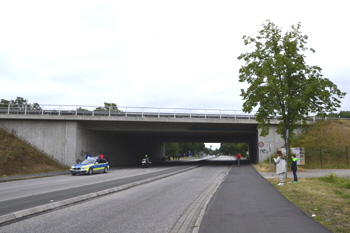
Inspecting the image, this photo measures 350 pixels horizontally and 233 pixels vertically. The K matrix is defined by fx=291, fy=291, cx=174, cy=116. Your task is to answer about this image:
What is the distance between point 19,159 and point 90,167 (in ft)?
27.2

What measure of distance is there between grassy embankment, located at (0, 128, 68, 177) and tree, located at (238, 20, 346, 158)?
67.4ft

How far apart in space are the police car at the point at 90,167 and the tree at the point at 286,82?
14.0m

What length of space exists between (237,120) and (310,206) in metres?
27.9

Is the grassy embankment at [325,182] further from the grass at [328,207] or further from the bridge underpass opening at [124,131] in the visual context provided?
the bridge underpass opening at [124,131]

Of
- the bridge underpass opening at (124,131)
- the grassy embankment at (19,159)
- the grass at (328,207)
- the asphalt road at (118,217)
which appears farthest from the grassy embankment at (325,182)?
the grassy embankment at (19,159)

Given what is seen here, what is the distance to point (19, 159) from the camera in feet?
90.9

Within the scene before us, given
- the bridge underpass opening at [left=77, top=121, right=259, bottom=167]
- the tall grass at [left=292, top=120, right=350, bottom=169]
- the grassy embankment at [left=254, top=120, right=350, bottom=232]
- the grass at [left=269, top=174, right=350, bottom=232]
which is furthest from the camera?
the bridge underpass opening at [left=77, top=121, right=259, bottom=167]

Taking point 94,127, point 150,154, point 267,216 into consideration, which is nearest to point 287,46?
point 267,216

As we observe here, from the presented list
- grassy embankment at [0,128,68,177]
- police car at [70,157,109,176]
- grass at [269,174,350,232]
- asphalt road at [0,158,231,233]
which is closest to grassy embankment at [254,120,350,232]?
grass at [269,174,350,232]

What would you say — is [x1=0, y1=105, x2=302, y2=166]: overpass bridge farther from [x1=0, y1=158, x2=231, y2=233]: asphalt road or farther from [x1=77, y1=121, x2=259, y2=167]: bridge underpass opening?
[x1=0, y1=158, x2=231, y2=233]: asphalt road

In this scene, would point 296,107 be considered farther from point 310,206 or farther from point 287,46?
point 310,206

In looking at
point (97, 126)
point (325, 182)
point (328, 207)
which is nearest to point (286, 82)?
point (325, 182)

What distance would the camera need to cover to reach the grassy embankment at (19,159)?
25.6 metres

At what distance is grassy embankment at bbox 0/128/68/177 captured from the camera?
25625mm
